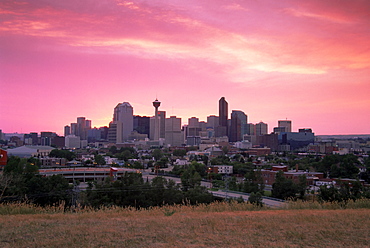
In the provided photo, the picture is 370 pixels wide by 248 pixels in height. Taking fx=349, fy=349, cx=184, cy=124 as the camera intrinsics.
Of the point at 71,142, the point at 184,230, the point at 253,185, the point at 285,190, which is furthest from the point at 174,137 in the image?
the point at 184,230

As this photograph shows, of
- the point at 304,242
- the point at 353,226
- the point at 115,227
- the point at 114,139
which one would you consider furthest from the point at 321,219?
the point at 114,139

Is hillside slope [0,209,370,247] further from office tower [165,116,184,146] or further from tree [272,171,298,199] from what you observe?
office tower [165,116,184,146]

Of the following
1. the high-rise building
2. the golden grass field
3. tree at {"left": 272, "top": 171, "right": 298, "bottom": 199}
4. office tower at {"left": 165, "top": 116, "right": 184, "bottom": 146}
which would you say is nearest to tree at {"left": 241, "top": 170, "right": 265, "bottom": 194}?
tree at {"left": 272, "top": 171, "right": 298, "bottom": 199}

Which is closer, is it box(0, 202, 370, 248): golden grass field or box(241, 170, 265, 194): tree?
box(0, 202, 370, 248): golden grass field

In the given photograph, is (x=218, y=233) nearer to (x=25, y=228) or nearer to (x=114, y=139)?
(x=25, y=228)

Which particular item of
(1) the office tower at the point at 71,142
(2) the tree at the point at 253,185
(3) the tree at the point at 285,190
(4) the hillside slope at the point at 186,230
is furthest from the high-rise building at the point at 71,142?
(4) the hillside slope at the point at 186,230

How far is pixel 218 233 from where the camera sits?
6.19m

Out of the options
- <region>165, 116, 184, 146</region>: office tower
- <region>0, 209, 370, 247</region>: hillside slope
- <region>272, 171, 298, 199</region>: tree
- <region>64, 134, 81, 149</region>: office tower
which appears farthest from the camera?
<region>165, 116, 184, 146</region>: office tower

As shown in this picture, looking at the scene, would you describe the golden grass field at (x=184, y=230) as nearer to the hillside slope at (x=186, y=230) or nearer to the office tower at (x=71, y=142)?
the hillside slope at (x=186, y=230)

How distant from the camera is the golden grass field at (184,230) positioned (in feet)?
18.2

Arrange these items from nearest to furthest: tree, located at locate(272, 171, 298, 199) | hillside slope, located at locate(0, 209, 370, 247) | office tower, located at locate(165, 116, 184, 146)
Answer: hillside slope, located at locate(0, 209, 370, 247) → tree, located at locate(272, 171, 298, 199) → office tower, located at locate(165, 116, 184, 146)

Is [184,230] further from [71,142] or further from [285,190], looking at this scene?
[71,142]

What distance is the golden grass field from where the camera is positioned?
555 centimetres

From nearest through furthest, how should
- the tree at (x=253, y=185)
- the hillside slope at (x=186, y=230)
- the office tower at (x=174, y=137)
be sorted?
the hillside slope at (x=186, y=230) < the tree at (x=253, y=185) < the office tower at (x=174, y=137)
